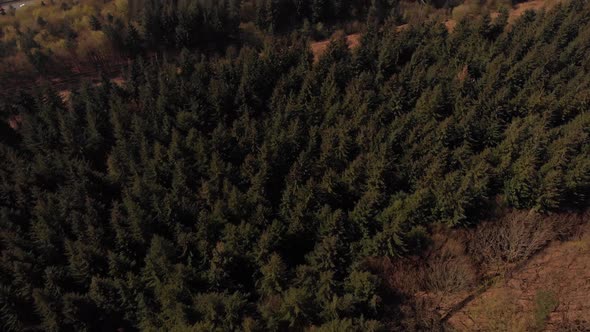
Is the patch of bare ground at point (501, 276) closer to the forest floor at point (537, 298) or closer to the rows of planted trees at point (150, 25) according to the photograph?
the forest floor at point (537, 298)

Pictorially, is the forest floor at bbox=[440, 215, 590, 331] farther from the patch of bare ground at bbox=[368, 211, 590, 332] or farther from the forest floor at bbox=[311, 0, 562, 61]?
the forest floor at bbox=[311, 0, 562, 61]

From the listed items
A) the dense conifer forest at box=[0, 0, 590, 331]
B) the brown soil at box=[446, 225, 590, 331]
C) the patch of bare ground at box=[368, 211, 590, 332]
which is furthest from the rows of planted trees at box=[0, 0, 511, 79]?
the brown soil at box=[446, 225, 590, 331]

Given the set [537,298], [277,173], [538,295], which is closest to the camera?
[537,298]

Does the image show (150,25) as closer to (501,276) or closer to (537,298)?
(501,276)

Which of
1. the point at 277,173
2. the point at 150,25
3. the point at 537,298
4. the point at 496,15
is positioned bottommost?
the point at 537,298

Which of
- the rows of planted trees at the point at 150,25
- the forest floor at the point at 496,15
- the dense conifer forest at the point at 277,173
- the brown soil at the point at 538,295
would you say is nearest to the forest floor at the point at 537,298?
the brown soil at the point at 538,295

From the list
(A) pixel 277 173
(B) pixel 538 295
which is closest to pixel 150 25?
(A) pixel 277 173
